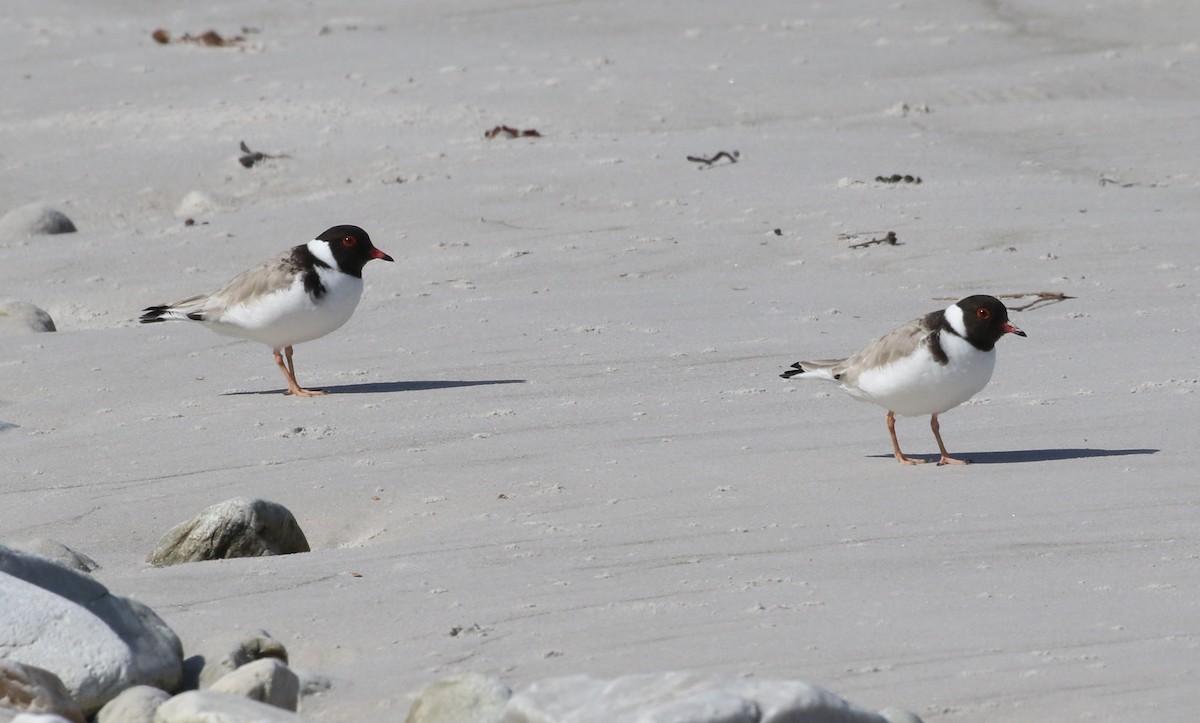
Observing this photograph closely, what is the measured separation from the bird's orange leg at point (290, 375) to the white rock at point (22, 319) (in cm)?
170

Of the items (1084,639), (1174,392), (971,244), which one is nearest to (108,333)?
(971,244)

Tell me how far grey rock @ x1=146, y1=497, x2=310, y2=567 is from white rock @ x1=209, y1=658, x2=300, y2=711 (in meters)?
1.50

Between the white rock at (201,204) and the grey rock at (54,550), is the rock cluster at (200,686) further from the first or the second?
the white rock at (201,204)

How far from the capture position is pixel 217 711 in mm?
4027

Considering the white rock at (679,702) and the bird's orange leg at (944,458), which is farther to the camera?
the bird's orange leg at (944,458)

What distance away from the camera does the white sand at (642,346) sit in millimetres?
4906

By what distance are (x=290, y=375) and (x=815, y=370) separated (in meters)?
2.98

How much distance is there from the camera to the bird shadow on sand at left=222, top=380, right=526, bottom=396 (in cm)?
834

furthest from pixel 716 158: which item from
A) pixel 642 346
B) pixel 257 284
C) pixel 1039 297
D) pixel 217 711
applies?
pixel 217 711

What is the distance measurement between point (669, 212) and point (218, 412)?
422 cm

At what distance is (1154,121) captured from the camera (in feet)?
43.4

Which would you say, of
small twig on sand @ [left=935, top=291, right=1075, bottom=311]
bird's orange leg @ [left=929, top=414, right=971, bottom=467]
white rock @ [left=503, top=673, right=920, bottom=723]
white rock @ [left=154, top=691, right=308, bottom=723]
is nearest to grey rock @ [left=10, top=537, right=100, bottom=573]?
white rock @ [left=154, top=691, right=308, bottom=723]

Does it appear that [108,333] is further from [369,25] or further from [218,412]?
[369,25]

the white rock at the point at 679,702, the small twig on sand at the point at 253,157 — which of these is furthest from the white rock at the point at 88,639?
the small twig on sand at the point at 253,157
